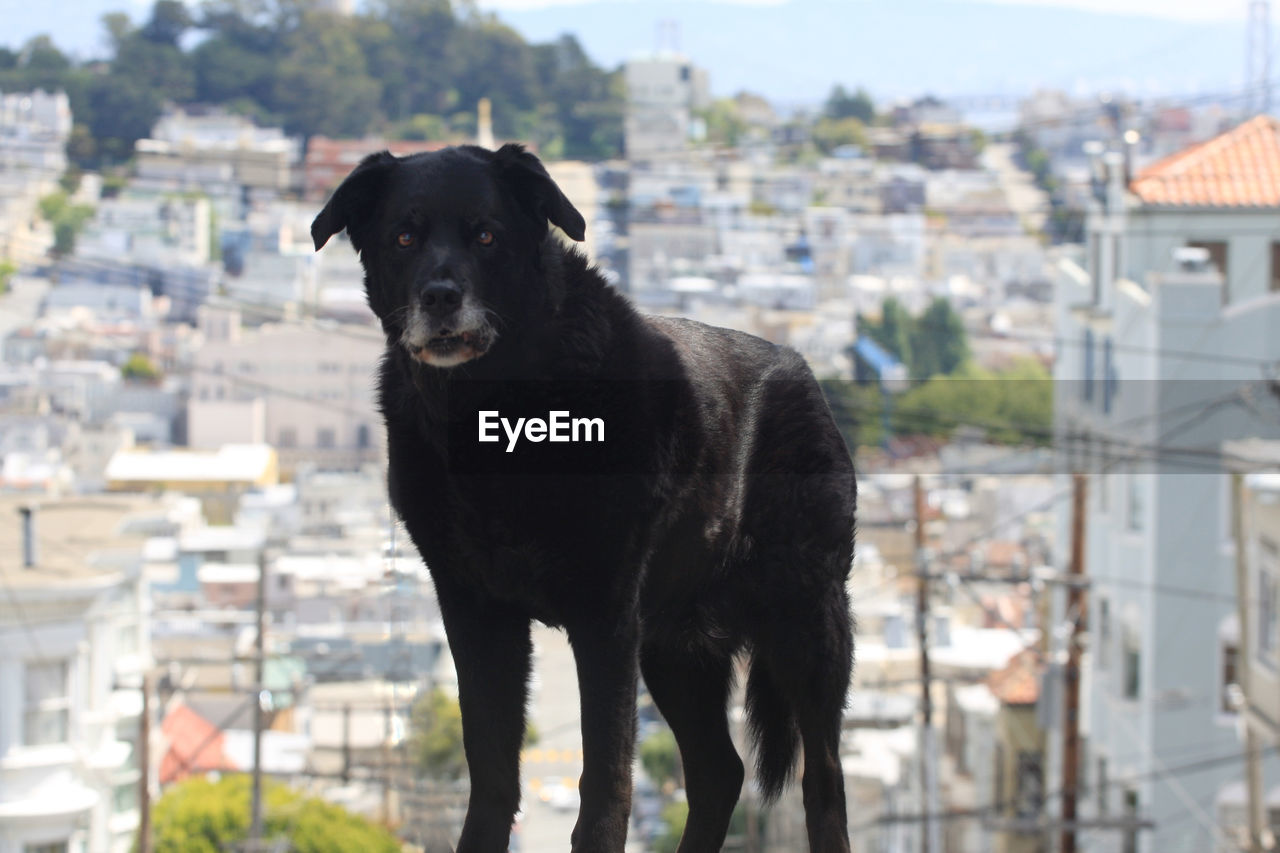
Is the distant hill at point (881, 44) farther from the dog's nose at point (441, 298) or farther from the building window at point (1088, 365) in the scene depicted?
the dog's nose at point (441, 298)

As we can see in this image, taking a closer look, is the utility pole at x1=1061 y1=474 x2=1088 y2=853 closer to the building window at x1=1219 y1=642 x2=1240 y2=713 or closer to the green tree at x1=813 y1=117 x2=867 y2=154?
the building window at x1=1219 y1=642 x2=1240 y2=713

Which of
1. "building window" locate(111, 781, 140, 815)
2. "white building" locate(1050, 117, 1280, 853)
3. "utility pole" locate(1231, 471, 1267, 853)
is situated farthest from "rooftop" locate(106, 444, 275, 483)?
"utility pole" locate(1231, 471, 1267, 853)

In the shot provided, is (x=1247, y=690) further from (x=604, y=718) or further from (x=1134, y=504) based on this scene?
(x=604, y=718)

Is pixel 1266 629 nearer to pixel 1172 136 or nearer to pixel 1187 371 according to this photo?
pixel 1187 371

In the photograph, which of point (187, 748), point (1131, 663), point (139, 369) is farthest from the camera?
point (139, 369)

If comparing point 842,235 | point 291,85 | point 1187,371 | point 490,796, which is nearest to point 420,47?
point 291,85

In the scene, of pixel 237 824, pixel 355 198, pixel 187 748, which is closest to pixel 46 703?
pixel 237 824

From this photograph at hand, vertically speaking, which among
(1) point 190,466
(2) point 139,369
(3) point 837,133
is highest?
(3) point 837,133
